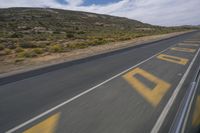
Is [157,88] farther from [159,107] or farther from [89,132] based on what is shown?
[89,132]

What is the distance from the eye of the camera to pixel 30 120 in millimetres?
5238

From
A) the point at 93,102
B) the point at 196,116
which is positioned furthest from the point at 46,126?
the point at 196,116

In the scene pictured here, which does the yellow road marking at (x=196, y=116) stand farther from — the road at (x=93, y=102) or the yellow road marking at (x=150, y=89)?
the yellow road marking at (x=150, y=89)

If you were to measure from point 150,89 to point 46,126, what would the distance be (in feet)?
13.7

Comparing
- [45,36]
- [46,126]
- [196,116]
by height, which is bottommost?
[45,36]

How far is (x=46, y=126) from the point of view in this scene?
16.1 ft

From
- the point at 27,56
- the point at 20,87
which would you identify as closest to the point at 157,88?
the point at 20,87

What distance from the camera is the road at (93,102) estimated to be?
4.86 m

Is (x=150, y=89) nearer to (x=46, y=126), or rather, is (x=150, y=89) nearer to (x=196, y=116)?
(x=196, y=116)

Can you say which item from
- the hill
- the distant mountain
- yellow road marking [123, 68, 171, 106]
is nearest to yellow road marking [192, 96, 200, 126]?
yellow road marking [123, 68, 171, 106]

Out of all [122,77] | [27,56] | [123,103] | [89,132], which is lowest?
[27,56]

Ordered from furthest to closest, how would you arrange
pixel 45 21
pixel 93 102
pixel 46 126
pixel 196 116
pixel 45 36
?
1. pixel 45 21
2. pixel 45 36
3. pixel 93 102
4. pixel 46 126
5. pixel 196 116

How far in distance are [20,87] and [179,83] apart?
626 cm

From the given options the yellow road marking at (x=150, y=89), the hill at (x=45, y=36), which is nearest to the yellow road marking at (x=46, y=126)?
the yellow road marking at (x=150, y=89)
